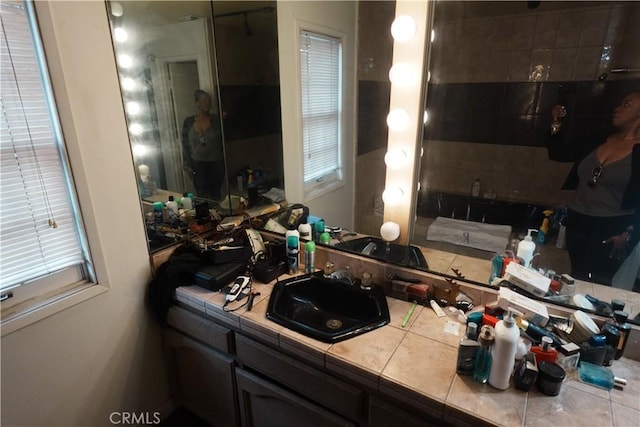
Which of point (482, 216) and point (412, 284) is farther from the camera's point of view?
point (482, 216)

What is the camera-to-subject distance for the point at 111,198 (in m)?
1.35

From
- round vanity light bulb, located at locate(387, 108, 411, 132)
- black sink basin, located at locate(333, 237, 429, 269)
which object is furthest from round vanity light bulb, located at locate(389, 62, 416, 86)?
black sink basin, located at locate(333, 237, 429, 269)

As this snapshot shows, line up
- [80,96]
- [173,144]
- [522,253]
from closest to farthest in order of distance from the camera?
[80,96], [522,253], [173,144]

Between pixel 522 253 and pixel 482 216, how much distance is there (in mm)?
365

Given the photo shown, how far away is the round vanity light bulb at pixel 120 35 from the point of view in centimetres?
135

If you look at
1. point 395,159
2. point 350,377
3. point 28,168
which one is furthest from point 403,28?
point 28,168

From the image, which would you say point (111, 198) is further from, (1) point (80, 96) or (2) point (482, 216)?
(2) point (482, 216)

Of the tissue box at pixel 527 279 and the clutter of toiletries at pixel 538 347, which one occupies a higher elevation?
the tissue box at pixel 527 279

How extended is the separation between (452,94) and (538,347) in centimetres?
132

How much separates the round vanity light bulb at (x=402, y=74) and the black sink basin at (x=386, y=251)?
68cm

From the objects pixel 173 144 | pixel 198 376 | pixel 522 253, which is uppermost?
pixel 173 144

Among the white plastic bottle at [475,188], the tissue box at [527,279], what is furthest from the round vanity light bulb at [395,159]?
the white plastic bottle at [475,188]

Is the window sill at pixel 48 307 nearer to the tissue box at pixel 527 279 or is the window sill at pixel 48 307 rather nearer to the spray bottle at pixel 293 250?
the spray bottle at pixel 293 250

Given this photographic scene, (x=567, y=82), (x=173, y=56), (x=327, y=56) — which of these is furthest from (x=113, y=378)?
(x=567, y=82)
